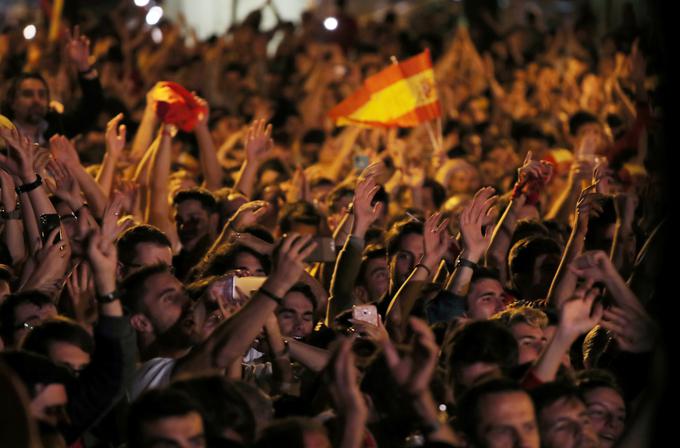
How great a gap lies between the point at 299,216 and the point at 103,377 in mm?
3999

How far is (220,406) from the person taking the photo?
4.91 meters

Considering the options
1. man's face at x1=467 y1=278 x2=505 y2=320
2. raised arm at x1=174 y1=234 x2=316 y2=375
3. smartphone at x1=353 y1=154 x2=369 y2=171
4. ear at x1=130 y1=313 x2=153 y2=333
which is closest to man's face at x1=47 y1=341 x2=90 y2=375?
raised arm at x1=174 y1=234 x2=316 y2=375

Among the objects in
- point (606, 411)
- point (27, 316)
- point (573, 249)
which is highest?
point (27, 316)

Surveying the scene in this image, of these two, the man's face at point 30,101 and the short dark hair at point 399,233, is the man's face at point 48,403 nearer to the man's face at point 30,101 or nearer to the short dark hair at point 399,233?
the short dark hair at point 399,233

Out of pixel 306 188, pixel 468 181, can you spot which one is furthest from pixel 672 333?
pixel 468 181

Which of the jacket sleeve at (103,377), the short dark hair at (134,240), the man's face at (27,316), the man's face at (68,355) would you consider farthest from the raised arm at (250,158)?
the jacket sleeve at (103,377)

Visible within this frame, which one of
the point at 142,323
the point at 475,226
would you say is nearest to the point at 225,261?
the point at 475,226

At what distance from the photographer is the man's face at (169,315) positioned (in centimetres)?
604

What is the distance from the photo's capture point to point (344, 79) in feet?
55.1

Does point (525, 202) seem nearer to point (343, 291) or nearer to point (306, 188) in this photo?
point (343, 291)

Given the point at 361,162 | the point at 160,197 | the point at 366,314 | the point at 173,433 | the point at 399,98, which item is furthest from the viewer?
the point at 399,98

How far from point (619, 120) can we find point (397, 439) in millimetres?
8767

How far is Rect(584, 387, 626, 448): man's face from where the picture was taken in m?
5.54

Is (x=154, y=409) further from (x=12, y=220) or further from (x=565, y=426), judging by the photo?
(x=12, y=220)
